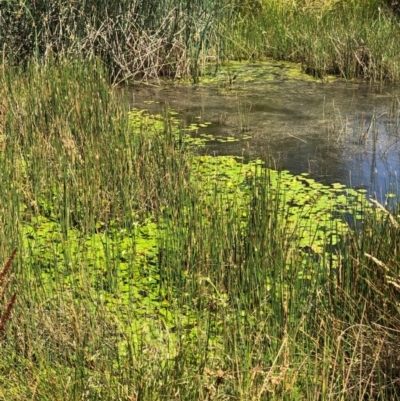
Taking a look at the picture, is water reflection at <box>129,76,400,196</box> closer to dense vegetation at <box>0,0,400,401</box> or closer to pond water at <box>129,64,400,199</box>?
pond water at <box>129,64,400,199</box>

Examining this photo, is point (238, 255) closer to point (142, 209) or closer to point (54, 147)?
point (142, 209)

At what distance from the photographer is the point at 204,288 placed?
2.61m

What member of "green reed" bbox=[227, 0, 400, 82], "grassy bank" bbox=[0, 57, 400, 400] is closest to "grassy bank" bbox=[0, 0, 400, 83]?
"green reed" bbox=[227, 0, 400, 82]

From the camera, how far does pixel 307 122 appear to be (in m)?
5.57

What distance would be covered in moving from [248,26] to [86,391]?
24.6 ft

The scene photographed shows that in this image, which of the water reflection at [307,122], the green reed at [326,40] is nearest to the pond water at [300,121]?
the water reflection at [307,122]

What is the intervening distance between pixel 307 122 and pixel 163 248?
2981 millimetres

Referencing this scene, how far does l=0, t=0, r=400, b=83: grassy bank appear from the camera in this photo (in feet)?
20.6

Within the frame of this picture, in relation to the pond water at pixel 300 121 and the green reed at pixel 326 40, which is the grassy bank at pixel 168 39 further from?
the pond water at pixel 300 121

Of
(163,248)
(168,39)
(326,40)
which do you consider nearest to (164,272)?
(163,248)

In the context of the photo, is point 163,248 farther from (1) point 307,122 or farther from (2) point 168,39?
(2) point 168,39

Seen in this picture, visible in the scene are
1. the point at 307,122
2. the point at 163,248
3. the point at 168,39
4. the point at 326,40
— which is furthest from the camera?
the point at 326,40

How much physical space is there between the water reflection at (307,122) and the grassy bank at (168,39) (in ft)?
1.01

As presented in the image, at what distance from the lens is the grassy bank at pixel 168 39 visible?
6.29 metres
